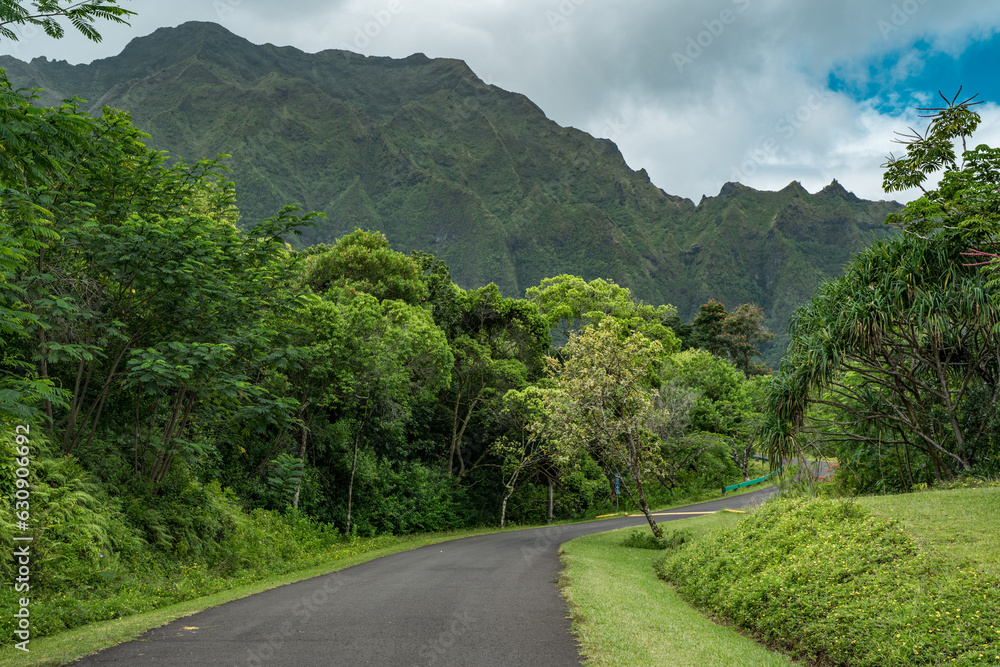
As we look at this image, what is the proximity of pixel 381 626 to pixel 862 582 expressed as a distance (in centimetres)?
638

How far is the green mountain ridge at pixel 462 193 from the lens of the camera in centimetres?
12675

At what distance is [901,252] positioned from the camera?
15062 millimetres

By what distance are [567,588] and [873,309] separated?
415 inches

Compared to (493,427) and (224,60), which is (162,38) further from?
(493,427)

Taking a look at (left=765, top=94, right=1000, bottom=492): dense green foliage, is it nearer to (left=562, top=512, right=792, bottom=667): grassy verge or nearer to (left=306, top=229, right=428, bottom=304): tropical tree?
(left=562, top=512, right=792, bottom=667): grassy verge

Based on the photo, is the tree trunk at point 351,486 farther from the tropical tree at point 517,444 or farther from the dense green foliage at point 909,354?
the dense green foliage at point 909,354

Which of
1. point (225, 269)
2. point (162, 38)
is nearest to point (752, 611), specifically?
point (225, 269)

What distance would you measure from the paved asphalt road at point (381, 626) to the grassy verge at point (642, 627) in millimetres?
378

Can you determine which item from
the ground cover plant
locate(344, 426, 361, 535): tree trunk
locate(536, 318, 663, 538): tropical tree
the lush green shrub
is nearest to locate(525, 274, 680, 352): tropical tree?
locate(344, 426, 361, 535): tree trunk

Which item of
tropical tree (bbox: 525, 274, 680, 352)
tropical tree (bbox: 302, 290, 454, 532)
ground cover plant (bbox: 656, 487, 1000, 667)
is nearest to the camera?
ground cover plant (bbox: 656, 487, 1000, 667)

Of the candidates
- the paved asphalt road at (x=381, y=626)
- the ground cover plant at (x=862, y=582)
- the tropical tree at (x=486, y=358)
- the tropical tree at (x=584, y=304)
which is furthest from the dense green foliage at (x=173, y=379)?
the tropical tree at (x=584, y=304)

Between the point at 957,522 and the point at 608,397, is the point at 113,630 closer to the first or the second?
the point at 957,522

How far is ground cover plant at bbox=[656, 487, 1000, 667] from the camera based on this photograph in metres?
5.95

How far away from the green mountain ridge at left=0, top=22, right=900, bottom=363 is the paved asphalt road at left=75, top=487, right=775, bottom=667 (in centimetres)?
9736
